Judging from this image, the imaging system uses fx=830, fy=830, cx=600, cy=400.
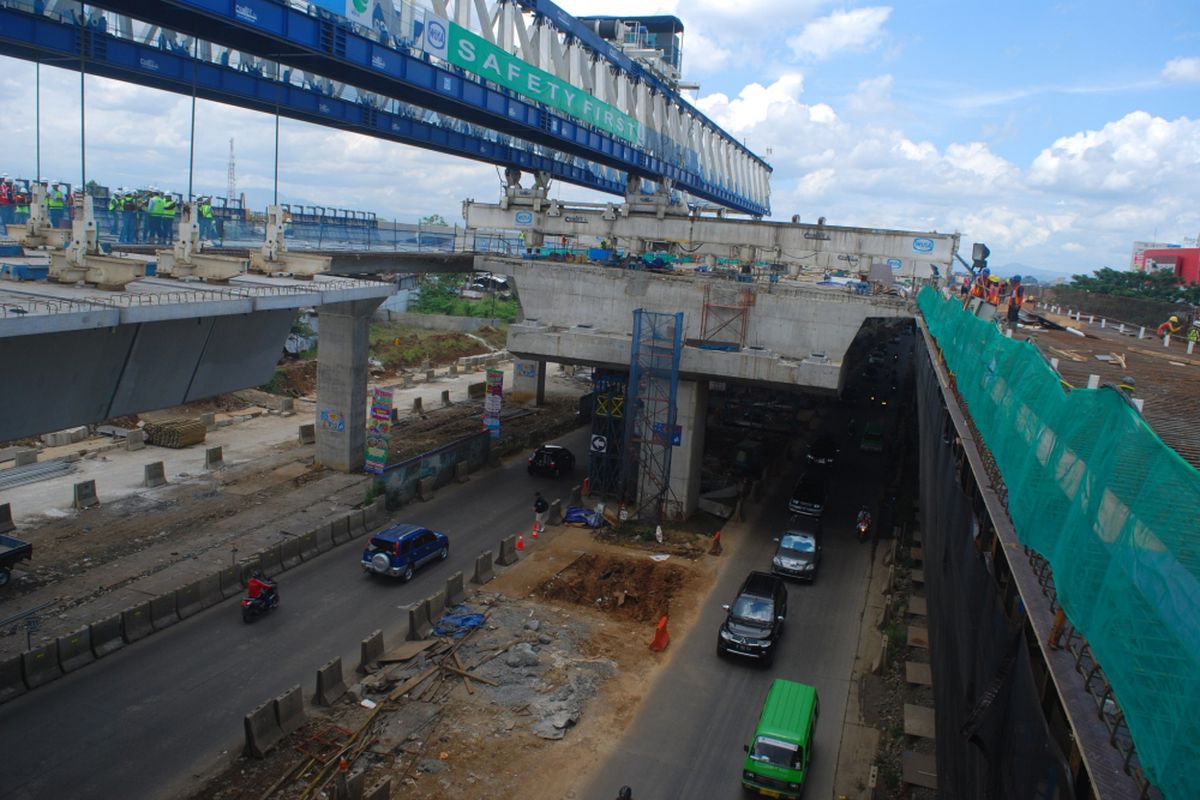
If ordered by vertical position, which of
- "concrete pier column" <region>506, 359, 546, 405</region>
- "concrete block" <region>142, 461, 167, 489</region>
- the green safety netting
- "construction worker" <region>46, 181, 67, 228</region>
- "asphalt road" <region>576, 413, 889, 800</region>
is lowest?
"asphalt road" <region>576, 413, 889, 800</region>

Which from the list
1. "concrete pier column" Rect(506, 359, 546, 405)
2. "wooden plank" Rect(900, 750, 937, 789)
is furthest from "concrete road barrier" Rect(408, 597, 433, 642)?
"concrete pier column" Rect(506, 359, 546, 405)

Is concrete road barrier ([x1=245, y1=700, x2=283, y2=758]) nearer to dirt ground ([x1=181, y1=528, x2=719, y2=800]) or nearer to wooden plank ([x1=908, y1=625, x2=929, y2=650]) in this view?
dirt ground ([x1=181, y1=528, x2=719, y2=800])

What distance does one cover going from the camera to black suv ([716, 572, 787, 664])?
18234mm

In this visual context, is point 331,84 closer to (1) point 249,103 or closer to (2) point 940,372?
(1) point 249,103

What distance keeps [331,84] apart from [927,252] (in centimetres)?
2231

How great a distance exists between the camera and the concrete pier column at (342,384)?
91.4 feet

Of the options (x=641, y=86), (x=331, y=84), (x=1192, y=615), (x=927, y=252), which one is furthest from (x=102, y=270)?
(x=641, y=86)

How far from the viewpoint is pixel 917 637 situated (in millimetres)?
19062

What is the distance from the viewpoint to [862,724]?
53.0 feet

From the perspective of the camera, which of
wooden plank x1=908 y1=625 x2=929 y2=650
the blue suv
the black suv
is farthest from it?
the blue suv

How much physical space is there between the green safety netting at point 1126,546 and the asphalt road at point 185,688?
13.1 m

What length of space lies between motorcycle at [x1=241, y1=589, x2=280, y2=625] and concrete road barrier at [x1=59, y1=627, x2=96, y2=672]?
9.76ft

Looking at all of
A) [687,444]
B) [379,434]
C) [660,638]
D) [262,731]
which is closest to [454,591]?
[660,638]

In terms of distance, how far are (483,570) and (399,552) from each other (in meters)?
2.23
